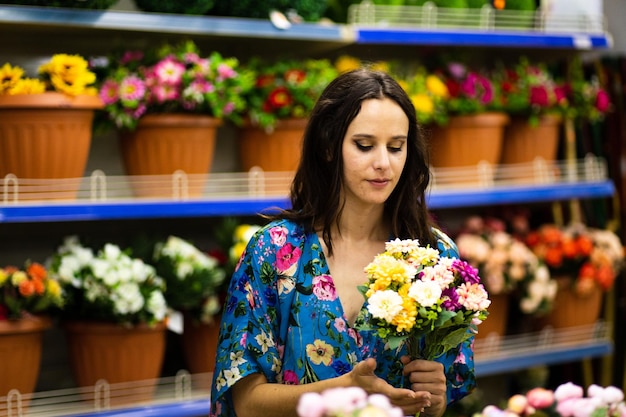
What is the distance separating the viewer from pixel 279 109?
320cm

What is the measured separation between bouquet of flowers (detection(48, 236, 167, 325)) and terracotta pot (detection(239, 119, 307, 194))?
610 mm

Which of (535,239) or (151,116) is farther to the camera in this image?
(535,239)

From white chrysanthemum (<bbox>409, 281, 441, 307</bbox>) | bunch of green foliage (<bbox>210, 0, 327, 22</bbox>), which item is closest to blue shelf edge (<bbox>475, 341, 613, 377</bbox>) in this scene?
bunch of green foliage (<bbox>210, 0, 327, 22</bbox>)

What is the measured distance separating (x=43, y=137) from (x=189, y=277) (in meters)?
0.63

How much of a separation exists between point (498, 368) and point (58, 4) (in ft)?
6.93

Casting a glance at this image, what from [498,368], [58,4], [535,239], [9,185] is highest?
[58,4]

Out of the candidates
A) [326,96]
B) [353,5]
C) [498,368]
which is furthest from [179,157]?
[498,368]

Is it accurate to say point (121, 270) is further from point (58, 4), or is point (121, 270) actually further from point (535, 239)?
point (535, 239)

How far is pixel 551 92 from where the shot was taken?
12.5 ft

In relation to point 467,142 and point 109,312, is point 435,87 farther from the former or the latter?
point 109,312

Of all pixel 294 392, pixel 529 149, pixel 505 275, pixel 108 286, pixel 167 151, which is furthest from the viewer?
pixel 529 149

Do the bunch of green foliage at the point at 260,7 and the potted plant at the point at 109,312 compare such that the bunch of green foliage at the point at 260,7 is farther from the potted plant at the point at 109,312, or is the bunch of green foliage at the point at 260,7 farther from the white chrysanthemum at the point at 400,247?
the white chrysanthemum at the point at 400,247

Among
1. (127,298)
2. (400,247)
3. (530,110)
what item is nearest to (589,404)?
(400,247)

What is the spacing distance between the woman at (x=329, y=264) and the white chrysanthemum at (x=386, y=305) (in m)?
0.25
